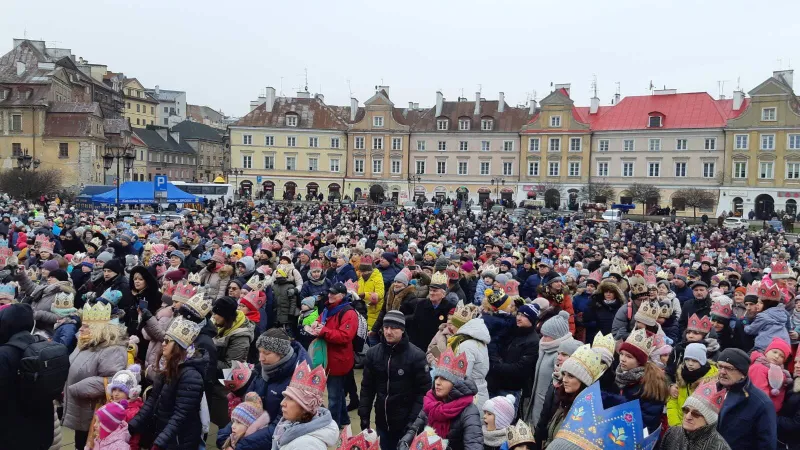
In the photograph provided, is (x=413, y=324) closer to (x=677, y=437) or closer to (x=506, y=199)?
(x=677, y=437)

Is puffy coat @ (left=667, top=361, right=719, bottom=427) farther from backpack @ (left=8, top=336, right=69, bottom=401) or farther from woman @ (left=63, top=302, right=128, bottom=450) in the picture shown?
backpack @ (left=8, top=336, right=69, bottom=401)

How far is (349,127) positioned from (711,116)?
111 feet

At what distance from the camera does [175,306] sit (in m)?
6.43

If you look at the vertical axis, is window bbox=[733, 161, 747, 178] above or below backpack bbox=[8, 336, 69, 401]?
above

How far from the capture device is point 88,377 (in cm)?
547

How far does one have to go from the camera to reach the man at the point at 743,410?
450 cm

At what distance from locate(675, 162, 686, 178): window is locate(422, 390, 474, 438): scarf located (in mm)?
59199

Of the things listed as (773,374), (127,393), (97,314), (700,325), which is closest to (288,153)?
(97,314)

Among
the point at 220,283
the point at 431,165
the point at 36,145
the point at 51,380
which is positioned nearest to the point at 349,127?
the point at 431,165

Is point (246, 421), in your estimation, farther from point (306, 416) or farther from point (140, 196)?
point (140, 196)

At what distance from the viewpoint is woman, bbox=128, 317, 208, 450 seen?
15.9 ft

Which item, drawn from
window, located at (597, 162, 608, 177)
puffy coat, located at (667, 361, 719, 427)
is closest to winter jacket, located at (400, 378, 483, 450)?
puffy coat, located at (667, 361, 719, 427)

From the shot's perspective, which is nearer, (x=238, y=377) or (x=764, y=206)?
(x=238, y=377)

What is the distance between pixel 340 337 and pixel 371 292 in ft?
8.95
